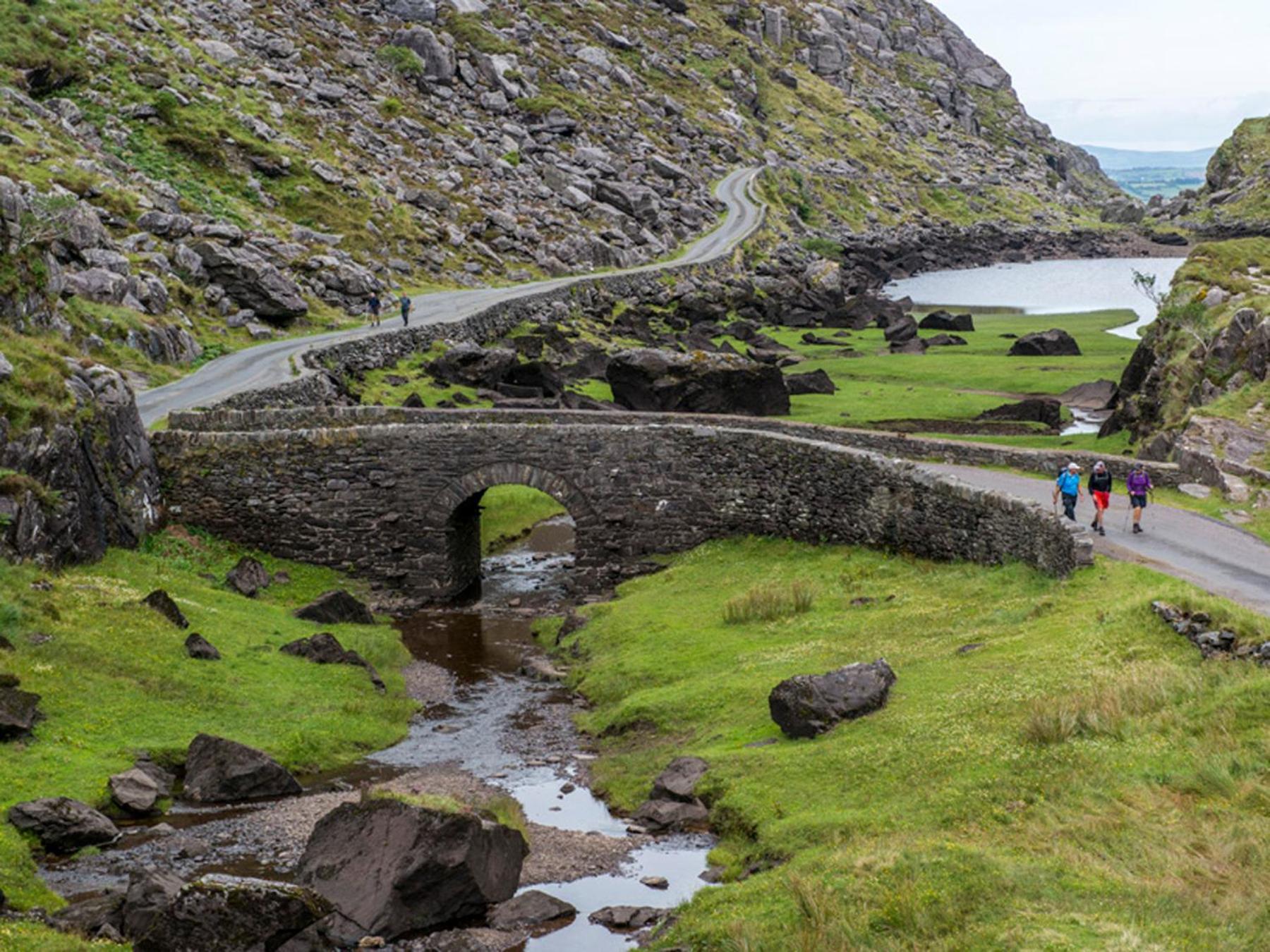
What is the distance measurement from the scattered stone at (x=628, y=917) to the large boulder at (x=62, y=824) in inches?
333

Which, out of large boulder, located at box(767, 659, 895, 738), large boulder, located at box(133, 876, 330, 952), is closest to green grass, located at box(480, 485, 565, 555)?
large boulder, located at box(767, 659, 895, 738)

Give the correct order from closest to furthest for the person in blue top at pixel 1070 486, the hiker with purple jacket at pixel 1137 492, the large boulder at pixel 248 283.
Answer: the hiker with purple jacket at pixel 1137 492 < the person in blue top at pixel 1070 486 < the large boulder at pixel 248 283

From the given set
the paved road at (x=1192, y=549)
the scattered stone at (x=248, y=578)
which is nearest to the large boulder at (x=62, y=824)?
the scattered stone at (x=248, y=578)

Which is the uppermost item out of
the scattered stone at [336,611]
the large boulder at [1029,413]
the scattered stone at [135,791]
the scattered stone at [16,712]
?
the large boulder at [1029,413]

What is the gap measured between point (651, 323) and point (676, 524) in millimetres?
49588

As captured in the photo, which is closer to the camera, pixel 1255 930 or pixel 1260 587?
pixel 1255 930

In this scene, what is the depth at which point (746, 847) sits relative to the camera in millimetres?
21234

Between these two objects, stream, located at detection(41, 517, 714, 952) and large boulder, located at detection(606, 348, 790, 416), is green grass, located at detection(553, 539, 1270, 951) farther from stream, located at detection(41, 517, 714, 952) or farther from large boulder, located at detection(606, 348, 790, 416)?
large boulder, located at detection(606, 348, 790, 416)

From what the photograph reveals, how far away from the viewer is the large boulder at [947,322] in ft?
342

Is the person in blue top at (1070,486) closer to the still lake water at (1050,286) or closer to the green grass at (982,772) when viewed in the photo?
the green grass at (982,772)

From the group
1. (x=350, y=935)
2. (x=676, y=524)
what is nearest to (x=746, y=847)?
(x=350, y=935)

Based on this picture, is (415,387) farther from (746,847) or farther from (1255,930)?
(1255,930)

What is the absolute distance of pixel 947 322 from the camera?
104 metres

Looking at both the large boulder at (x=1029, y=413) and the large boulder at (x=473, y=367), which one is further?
the large boulder at (x=1029, y=413)
